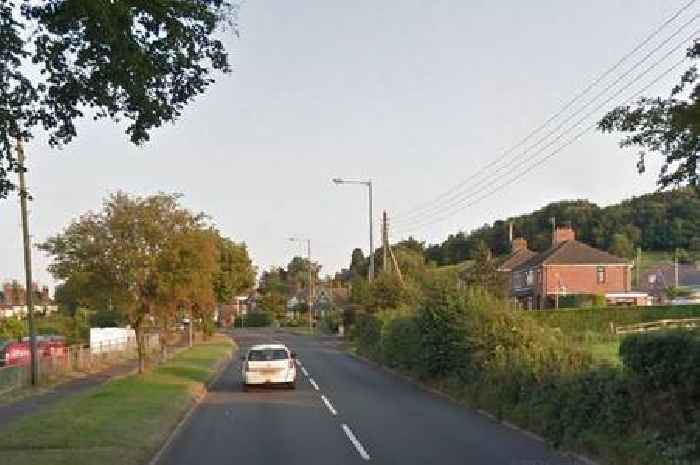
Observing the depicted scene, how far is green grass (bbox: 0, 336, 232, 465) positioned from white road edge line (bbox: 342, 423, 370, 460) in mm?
3318

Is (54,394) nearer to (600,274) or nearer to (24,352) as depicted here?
(24,352)

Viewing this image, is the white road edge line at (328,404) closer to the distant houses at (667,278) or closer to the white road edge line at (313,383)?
the white road edge line at (313,383)

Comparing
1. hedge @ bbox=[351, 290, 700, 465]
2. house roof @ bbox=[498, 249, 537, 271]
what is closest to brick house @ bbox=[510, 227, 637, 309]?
house roof @ bbox=[498, 249, 537, 271]

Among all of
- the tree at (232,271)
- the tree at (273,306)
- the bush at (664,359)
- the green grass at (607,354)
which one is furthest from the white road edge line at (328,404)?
the tree at (273,306)

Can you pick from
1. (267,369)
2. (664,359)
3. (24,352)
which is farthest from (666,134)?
(24,352)

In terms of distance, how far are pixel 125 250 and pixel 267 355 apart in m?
6.26

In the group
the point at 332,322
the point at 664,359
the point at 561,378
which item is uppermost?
the point at 664,359

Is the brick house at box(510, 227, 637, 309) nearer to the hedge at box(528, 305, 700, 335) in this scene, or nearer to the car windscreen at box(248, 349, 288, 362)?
the hedge at box(528, 305, 700, 335)

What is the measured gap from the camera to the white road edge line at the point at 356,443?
A: 601 inches

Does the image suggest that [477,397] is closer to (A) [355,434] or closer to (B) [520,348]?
(B) [520,348]

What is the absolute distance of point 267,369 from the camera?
3034cm

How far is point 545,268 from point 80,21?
8783 cm

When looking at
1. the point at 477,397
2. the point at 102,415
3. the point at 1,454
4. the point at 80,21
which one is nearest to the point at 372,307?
the point at 477,397

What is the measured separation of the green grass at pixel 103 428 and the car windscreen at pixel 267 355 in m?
2.43
